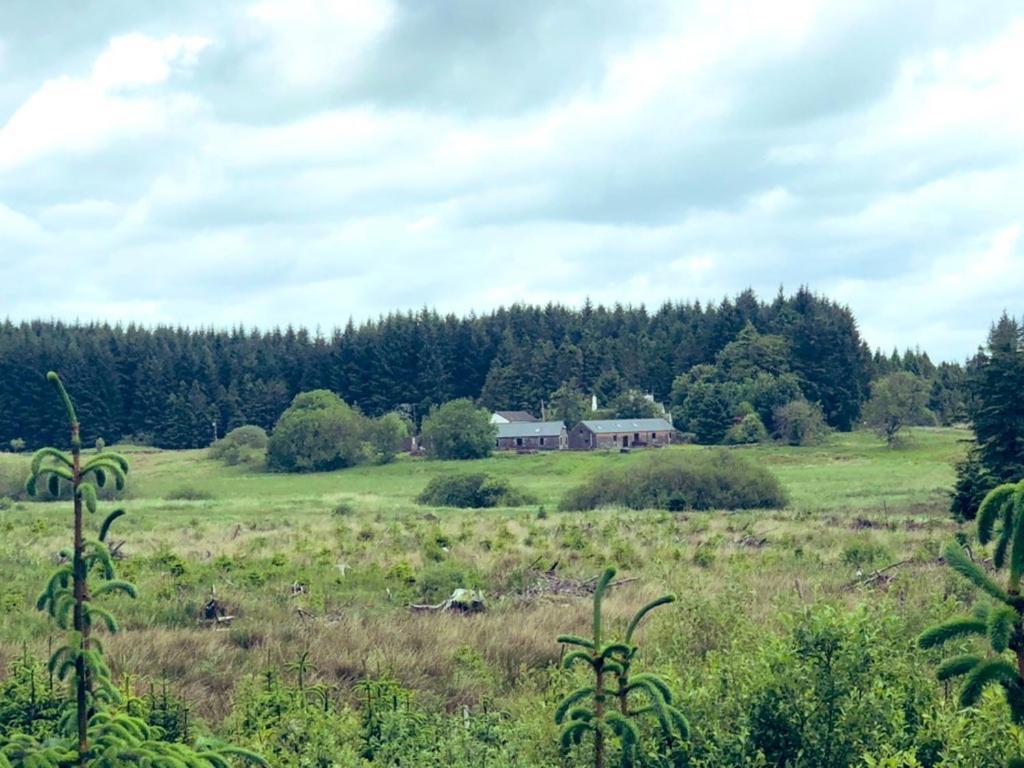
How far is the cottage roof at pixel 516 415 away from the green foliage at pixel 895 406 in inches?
1276

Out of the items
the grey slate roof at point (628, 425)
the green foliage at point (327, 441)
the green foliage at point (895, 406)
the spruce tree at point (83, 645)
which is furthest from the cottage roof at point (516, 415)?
the spruce tree at point (83, 645)

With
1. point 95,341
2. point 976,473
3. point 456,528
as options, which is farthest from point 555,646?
point 95,341

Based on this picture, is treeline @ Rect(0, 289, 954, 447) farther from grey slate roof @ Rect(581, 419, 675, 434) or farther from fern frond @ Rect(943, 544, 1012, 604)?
fern frond @ Rect(943, 544, 1012, 604)

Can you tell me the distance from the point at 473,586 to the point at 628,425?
68712 mm

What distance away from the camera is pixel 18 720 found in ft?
24.7

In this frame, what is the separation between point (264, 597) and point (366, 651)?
4.25m

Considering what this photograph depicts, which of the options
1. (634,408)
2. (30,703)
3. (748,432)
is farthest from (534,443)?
(30,703)

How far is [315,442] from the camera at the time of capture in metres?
75.1

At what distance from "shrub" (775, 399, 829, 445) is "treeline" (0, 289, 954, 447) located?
12452 millimetres

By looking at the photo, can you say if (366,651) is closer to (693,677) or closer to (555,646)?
(555,646)

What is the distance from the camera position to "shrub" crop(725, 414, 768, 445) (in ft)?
258

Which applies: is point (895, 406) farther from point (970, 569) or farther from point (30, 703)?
point (970, 569)

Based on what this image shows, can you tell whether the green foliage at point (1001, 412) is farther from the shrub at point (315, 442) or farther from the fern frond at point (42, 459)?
the shrub at point (315, 442)

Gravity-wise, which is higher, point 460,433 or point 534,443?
point 460,433
